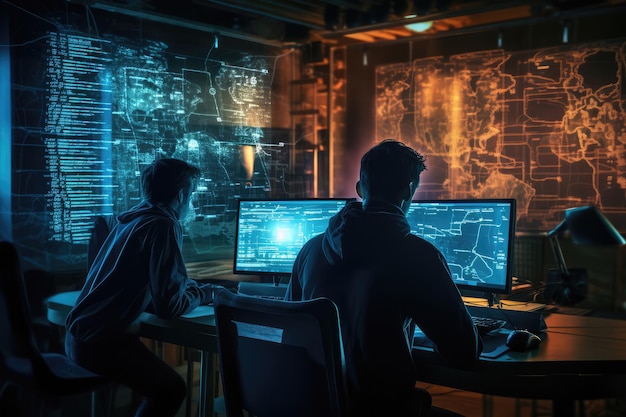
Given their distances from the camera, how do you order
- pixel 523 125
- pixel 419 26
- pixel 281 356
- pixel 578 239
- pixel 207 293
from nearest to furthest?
pixel 281 356, pixel 207 293, pixel 578 239, pixel 523 125, pixel 419 26

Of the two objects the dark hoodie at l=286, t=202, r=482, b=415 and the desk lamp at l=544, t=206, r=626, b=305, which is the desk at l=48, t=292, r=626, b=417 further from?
the desk lamp at l=544, t=206, r=626, b=305

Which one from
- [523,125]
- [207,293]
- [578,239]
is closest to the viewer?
[207,293]

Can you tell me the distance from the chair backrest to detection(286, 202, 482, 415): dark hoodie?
123 mm

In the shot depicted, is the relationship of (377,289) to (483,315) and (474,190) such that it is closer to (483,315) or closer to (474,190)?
(483,315)

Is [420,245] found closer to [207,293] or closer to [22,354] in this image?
[207,293]

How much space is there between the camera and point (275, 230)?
2.89 metres

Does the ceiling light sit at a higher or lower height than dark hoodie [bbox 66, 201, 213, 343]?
higher

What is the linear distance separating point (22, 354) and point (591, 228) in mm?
2290

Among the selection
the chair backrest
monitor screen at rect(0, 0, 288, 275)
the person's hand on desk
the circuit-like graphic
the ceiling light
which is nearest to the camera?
the chair backrest

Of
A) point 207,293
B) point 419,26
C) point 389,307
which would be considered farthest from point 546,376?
point 419,26

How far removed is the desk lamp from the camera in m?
2.64

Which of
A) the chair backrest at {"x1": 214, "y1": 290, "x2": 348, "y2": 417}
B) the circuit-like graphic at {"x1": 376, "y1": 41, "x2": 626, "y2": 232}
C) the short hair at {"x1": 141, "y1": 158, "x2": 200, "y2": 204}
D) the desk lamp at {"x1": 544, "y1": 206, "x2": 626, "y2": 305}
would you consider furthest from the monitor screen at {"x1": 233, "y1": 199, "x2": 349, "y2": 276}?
the circuit-like graphic at {"x1": 376, "y1": 41, "x2": 626, "y2": 232}

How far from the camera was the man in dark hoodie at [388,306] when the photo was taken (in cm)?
167

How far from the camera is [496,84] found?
14.3 feet
